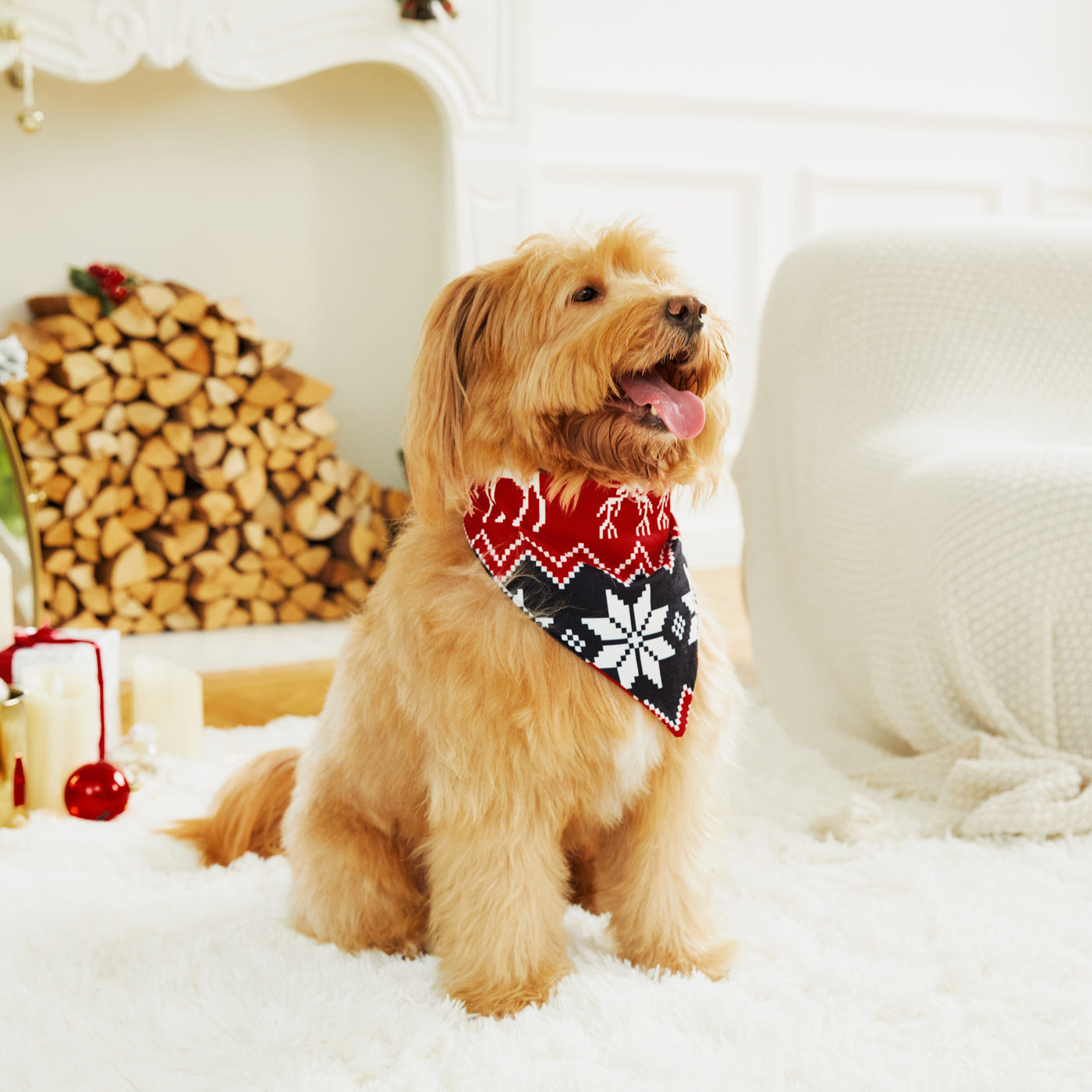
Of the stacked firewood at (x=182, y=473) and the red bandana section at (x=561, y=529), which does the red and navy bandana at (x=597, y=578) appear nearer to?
the red bandana section at (x=561, y=529)

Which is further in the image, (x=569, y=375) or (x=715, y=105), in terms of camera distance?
(x=715, y=105)

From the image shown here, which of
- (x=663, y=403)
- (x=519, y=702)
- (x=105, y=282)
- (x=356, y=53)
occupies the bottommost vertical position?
(x=519, y=702)

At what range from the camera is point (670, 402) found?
117 centimetres

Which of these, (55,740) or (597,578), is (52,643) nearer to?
(55,740)

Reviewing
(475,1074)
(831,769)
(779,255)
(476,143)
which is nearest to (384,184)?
(476,143)

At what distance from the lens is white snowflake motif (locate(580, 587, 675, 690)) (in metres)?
1.26

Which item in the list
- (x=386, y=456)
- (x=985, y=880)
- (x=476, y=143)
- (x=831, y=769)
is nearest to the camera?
(x=985, y=880)

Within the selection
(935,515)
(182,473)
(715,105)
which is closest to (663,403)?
(935,515)

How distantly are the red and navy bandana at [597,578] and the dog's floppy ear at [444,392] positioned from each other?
72 millimetres

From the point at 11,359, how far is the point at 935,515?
2048 mm

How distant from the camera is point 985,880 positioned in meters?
1.60

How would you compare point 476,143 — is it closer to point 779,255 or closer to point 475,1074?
point 779,255

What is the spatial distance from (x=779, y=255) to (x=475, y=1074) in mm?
3522

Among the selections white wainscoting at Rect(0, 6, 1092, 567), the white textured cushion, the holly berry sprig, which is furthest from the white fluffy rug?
white wainscoting at Rect(0, 6, 1092, 567)
